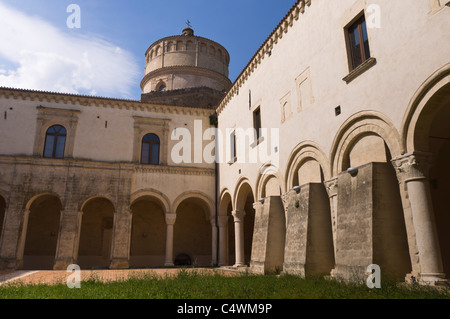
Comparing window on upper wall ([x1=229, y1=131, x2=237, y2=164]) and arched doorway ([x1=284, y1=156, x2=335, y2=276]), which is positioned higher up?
window on upper wall ([x1=229, y1=131, x2=237, y2=164])

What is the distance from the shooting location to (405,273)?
23.5 feet

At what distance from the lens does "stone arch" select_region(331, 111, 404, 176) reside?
7523mm

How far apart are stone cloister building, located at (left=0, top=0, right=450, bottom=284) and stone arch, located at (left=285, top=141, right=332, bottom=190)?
0.18ft

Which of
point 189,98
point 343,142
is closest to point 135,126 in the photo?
point 189,98

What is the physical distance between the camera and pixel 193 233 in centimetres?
2070

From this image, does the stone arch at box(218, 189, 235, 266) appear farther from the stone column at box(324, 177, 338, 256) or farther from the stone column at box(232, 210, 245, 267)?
the stone column at box(324, 177, 338, 256)

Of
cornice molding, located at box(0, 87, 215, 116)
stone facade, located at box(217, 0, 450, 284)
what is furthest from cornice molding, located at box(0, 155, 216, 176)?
stone facade, located at box(217, 0, 450, 284)

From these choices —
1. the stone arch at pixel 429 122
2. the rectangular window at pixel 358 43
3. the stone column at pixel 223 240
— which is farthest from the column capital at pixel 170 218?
the stone arch at pixel 429 122

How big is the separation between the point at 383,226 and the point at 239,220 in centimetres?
937

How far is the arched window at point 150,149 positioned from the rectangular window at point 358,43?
12.4m

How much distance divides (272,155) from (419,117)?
6431mm

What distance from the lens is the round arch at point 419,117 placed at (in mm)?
6754

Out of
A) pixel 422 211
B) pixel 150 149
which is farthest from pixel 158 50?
pixel 422 211

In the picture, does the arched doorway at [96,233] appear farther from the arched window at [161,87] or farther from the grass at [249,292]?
the grass at [249,292]
